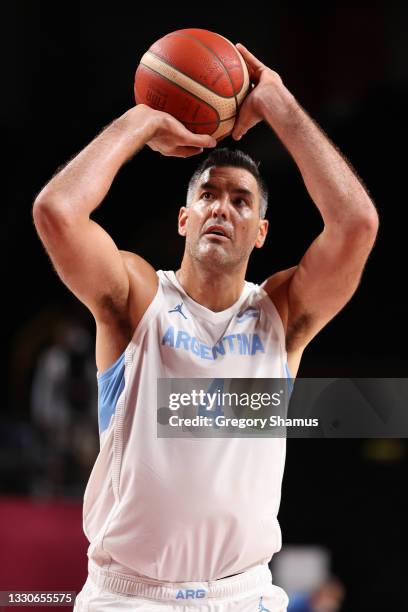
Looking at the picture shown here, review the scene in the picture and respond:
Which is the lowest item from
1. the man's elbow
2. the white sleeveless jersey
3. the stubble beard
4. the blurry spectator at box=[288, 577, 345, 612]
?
the blurry spectator at box=[288, 577, 345, 612]

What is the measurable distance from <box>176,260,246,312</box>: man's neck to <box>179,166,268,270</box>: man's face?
0.05 metres

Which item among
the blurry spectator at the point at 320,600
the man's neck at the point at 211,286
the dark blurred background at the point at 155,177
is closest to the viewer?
Answer: the man's neck at the point at 211,286

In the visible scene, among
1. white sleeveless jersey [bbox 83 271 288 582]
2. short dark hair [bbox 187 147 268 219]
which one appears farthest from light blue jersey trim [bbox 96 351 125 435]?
short dark hair [bbox 187 147 268 219]

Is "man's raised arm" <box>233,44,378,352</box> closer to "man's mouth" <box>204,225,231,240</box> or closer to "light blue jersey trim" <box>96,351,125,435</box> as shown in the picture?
"man's mouth" <box>204,225,231,240</box>

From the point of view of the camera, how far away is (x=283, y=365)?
3139mm

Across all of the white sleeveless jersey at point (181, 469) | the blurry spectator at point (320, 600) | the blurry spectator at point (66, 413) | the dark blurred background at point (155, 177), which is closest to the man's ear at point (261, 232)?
the white sleeveless jersey at point (181, 469)

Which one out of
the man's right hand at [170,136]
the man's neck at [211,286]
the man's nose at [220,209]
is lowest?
the man's neck at [211,286]

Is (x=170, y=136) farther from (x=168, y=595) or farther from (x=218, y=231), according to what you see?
(x=168, y=595)

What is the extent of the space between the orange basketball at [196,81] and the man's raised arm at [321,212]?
0.33 feet

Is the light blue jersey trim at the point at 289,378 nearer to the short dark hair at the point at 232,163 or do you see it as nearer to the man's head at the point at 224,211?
the man's head at the point at 224,211

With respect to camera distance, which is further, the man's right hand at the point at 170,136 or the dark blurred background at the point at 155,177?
the dark blurred background at the point at 155,177

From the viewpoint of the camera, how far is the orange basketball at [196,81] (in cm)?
301

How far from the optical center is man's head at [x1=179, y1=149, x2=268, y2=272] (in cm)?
309

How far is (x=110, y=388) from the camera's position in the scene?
3039 millimetres
